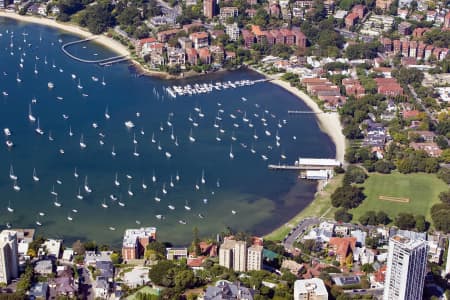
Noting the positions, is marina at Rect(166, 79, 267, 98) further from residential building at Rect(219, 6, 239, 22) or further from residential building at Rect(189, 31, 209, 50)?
residential building at Rect(219, 6, 239, 22)

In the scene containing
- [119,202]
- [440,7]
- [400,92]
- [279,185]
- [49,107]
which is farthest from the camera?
[440,7]

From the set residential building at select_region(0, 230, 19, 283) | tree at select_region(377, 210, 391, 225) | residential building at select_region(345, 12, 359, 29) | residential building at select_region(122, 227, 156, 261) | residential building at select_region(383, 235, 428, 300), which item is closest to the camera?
residential building at select_region(383, 235, 428, 300)

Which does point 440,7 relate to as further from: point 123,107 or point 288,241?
point 288,241

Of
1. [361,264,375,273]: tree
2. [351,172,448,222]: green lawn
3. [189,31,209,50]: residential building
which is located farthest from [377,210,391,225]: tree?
[189,31,209,50]: residential building

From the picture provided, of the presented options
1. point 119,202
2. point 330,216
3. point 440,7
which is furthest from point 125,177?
point 440,7

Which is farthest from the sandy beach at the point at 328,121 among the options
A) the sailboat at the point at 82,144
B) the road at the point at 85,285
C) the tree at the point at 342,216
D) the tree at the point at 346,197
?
the road at the point at 85,285

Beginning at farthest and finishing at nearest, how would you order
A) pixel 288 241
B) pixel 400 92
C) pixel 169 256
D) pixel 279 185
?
pixel 400 92 < pixel 279 185 < pixel 288 241 < pixel 169 256
